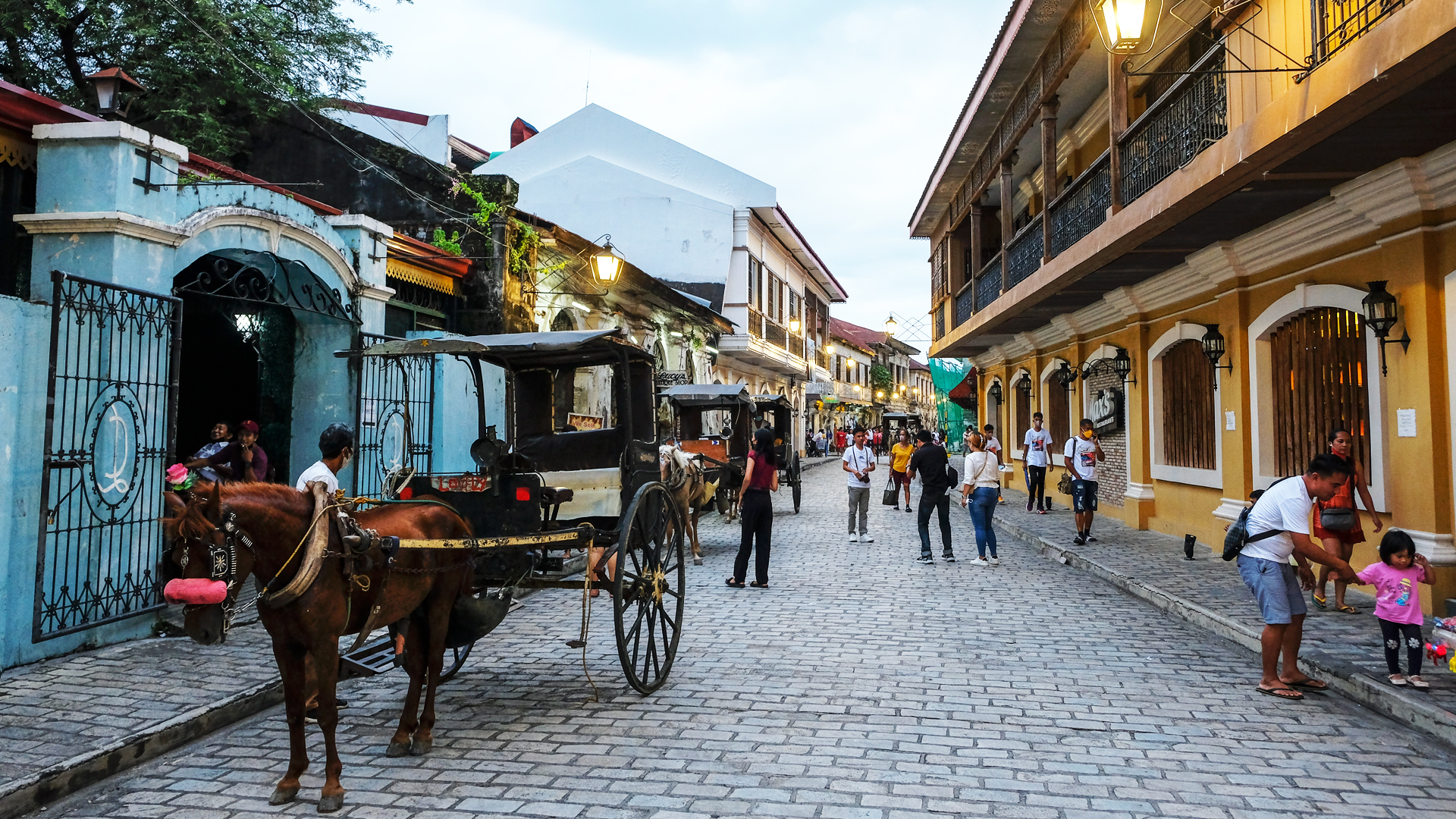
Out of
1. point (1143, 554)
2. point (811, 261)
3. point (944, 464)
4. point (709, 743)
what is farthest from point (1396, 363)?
point (811, 261)

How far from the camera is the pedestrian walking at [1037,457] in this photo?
16062mm

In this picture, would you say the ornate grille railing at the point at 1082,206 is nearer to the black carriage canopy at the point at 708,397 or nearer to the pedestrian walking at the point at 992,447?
the pedestrian walking at the point at 992,447

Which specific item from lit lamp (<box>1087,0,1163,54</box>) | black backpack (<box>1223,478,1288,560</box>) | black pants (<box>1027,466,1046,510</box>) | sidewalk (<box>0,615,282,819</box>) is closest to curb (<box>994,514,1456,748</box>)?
black backpack (<box>1223,478,1288,560</box>)

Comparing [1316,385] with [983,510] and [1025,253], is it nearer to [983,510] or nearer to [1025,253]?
[983,510]

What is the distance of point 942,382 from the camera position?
25.3m

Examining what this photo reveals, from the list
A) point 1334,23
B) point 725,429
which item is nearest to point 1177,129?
point 1334,23

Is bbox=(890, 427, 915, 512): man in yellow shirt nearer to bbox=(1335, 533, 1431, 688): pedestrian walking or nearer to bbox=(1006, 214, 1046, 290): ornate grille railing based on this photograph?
bbox=(1006, 214, 1046, 290): ornate grille railing

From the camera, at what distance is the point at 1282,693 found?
5.36 meters

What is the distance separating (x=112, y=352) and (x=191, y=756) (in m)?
3.37

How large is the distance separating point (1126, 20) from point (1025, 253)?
24.8 ft

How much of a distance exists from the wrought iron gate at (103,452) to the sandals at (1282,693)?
25.4ft

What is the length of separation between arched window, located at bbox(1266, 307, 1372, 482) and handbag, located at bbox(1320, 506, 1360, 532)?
112 centimetres

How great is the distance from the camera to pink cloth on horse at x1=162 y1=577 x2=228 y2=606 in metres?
3.21

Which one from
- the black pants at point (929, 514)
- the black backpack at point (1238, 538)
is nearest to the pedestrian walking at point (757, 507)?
the black pants at point (929, 514)
